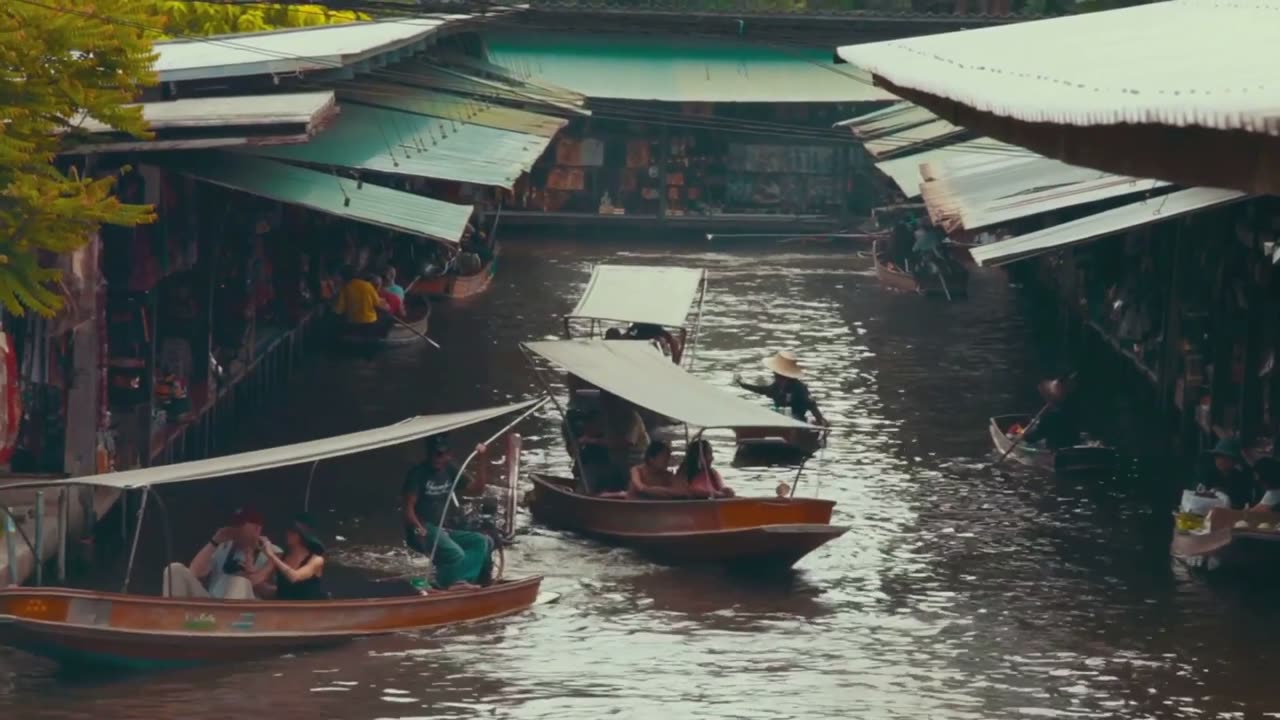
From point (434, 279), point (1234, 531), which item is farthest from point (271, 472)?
point (434, 279)

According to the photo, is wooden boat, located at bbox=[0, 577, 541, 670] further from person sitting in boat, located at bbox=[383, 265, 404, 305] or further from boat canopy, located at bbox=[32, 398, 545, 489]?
person sitting in boat, located at bbox=[383, 265, 404, 305]

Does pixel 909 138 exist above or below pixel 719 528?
above

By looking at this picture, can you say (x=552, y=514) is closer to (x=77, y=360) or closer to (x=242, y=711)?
(x=77, y=360)

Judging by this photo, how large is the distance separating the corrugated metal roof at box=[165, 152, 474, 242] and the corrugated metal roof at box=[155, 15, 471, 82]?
0.86 meters

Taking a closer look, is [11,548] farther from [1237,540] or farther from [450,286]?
[450,286]

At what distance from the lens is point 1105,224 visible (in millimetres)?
21531

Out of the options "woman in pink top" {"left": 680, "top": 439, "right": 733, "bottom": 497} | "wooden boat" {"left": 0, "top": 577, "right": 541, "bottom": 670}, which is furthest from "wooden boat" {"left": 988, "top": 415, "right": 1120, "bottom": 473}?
"wooden boat" {"left": 0, "top": 577, "right": 541, "bottom": 670}

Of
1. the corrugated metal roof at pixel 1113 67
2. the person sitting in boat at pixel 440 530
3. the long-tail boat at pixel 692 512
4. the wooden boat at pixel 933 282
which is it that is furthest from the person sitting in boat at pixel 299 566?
the wooden boat at pixel 933 282

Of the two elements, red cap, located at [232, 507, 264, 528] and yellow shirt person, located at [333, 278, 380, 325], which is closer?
red cap, located at [232, 507, 264, 528]

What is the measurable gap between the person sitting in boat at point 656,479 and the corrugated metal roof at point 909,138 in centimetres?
1566

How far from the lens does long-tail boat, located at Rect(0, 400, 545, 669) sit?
1345 cm

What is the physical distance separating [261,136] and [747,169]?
28.3 m

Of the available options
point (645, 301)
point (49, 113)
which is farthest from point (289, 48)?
point (49, 113)

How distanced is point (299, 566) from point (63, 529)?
6.01 feet
